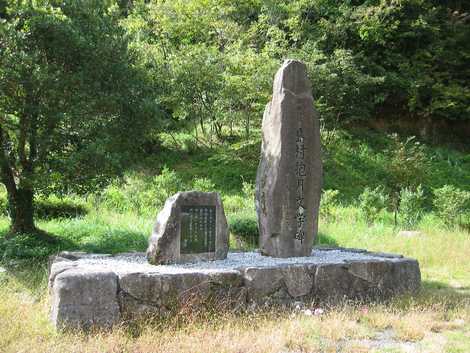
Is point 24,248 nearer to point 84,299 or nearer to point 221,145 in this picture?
point 84,299

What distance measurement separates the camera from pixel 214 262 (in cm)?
676

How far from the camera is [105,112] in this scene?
30.4 feet

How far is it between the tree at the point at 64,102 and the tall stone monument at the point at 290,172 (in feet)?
9.21

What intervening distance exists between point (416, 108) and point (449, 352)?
59.8 ft

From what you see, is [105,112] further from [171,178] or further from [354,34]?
[354,34]

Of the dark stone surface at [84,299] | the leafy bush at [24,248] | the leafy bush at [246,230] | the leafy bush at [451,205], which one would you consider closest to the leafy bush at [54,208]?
the leafy bush at [24,248]

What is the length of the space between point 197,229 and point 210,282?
94 centimetres

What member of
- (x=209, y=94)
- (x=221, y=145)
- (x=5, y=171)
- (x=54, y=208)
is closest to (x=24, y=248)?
(x=5, y=171)

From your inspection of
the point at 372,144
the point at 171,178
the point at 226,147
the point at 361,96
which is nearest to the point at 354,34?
the point at 361,96

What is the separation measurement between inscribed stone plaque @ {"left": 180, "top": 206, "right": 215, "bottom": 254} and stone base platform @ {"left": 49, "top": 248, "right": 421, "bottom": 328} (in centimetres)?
22

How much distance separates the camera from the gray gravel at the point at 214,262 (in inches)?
238

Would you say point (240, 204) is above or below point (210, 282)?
above

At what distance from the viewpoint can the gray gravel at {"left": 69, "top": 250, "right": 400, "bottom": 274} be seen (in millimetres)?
6051

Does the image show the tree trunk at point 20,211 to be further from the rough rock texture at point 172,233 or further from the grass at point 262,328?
the rough rock texture at point 172,233
